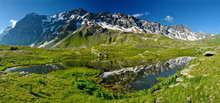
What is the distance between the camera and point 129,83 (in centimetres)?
9281

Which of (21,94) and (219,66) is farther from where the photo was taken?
(219,66)

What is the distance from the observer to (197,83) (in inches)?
1708

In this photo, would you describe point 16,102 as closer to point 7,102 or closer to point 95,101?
point 7,102

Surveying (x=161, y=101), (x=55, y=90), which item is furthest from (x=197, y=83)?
(x=55, y=90)

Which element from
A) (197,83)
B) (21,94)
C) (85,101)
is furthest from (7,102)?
(197,83)

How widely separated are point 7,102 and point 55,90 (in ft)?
51.5

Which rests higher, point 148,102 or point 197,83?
point 197,83

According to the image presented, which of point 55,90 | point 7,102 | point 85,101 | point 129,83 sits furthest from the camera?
point 129,83

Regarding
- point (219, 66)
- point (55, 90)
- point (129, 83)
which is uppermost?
point (219, 66)

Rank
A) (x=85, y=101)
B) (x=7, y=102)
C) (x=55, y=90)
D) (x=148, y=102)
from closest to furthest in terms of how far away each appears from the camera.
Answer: (x=7, y=102)
(x=148, y=102)
(x=85, y=101)
(x=55, y=90)

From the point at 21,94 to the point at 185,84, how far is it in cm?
3871

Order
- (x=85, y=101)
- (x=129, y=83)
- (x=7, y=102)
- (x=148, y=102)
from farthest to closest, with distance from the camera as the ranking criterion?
(x=129, y=83) → (x=85, y=101) → (x=148, y=102) → (x=7, y=102)

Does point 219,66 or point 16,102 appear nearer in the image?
point 16,102

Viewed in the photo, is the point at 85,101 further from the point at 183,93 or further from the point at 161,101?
the point at 183,93
